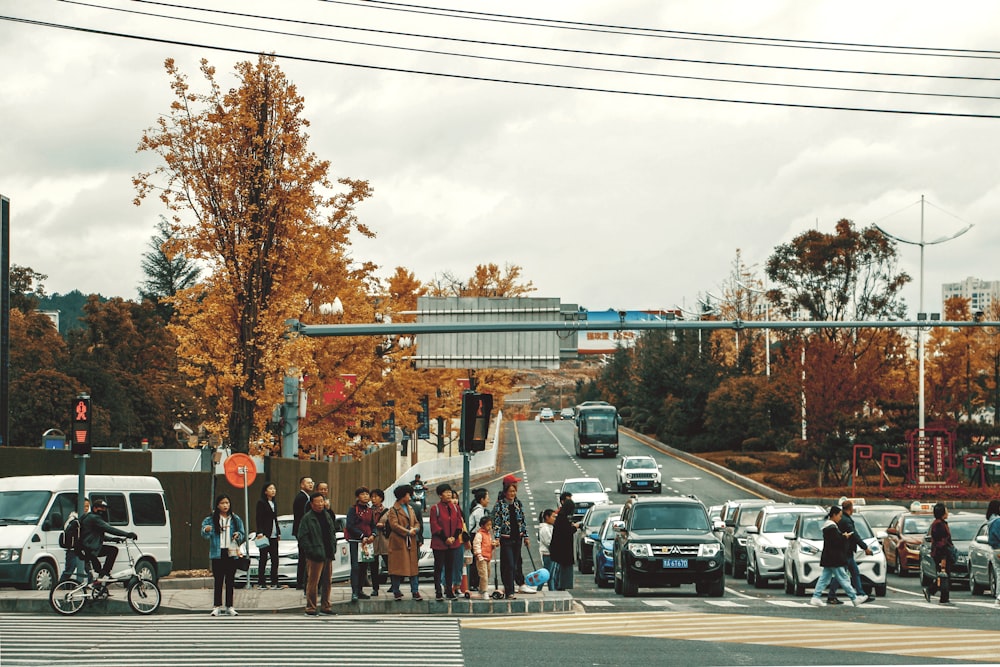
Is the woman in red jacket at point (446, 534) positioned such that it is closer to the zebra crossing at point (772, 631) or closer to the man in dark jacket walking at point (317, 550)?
the man in dark jacket walking at point (317, 550)

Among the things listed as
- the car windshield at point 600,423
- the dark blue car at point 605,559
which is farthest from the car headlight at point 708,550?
the car windshield at point 600,423

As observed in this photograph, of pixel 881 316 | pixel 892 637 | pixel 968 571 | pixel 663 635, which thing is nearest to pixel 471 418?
pixel 663 635

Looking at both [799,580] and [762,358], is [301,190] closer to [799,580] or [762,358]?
[799,580]

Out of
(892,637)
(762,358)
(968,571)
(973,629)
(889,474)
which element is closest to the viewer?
(892,637)

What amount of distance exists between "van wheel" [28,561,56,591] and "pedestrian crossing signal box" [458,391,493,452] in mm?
8021

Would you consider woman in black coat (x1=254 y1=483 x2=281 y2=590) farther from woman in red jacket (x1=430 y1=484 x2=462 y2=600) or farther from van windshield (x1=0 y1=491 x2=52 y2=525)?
van windshield (x1=0 y1=491 x2=52 y2=525)

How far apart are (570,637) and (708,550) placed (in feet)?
26.4

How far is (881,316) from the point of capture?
72.4 metres

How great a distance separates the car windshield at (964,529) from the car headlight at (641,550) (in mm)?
9691

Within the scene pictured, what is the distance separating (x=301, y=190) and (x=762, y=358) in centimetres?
6685

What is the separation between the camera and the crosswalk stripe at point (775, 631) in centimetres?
1472

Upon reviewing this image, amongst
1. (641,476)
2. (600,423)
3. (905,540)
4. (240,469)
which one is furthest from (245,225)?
(600,423)

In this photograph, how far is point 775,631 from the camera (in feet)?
54.2

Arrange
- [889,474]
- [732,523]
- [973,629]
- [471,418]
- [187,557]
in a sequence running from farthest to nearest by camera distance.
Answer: [889,474]
[732,523]
[187,557]
[471,418]
[973,629]
